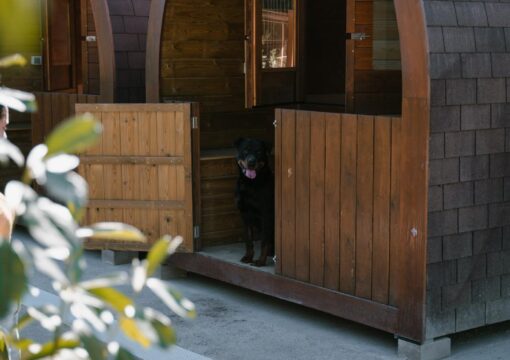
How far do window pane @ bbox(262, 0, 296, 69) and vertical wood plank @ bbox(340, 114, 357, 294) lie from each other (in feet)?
7.28

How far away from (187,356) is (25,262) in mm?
4047

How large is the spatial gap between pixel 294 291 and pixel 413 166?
53.1 inches

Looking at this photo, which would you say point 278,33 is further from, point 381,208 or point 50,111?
→ point 381,208

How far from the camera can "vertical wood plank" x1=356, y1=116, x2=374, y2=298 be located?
4.91 meters

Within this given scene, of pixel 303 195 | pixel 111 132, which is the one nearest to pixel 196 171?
pixel 111 132

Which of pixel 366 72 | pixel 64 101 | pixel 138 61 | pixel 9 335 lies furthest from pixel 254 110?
pixel 9 335

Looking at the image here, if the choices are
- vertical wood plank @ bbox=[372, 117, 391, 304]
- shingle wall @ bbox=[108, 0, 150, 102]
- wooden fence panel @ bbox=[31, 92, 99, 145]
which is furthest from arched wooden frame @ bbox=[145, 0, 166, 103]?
vertical wood plank @ bbox=[372, 117, 391, 304]

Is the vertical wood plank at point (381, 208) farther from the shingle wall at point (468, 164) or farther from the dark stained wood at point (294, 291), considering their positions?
the shingle wall at point (468, 164)

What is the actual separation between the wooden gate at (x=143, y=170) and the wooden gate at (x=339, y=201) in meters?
1.00

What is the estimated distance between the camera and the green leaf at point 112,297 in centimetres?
99

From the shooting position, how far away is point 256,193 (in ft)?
19.8

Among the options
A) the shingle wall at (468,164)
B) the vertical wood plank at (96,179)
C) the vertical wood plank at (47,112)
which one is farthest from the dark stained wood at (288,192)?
the vertical wood plank at (47,112)

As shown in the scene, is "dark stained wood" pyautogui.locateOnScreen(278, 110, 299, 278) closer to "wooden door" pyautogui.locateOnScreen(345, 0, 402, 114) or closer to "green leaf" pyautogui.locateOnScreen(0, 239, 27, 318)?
"wooden door" pyautogui.locateOnScreen(345, 0, 402, 114)

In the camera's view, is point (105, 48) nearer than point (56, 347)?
No
